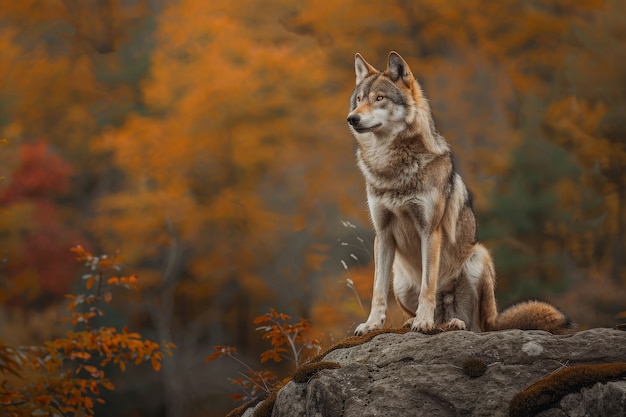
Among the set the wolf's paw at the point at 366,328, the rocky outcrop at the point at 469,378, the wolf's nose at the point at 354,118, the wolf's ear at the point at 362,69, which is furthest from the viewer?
the wolf's ear at the point at 362,69

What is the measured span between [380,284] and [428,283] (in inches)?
11.5

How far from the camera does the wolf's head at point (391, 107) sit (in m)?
4.24

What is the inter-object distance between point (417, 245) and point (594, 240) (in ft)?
28.2

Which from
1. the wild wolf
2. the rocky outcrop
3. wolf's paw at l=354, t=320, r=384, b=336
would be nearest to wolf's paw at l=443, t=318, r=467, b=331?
the wild wolf

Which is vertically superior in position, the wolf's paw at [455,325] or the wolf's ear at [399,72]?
the wolf's ear at [399,72]

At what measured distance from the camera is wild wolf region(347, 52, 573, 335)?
411 cm

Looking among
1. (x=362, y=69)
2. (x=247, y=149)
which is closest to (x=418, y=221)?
(x=362, y=69)

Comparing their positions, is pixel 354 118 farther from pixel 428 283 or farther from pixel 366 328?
pixel 366 328

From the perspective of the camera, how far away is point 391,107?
4297mm

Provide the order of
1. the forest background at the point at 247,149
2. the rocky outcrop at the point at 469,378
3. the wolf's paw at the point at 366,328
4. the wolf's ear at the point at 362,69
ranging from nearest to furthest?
the rocky outcrop at the point at 469,378 → the wolf's paw at the point at 366,328 → the wolf's ear at the point at 362,69 → the forest background at the point at 247,149

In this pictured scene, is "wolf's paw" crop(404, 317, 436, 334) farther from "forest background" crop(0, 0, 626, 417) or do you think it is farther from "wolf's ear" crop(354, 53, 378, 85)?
"forest background" crop(0, 0, 626, 417)

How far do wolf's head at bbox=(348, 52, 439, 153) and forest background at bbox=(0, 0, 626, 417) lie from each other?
7.54 metres

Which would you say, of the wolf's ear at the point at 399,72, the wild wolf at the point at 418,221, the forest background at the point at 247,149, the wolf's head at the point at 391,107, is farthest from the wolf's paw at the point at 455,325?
the forest background at the point at 247,149

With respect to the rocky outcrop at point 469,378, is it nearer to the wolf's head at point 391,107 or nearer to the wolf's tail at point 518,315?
the wolf's tail at point 518,315
